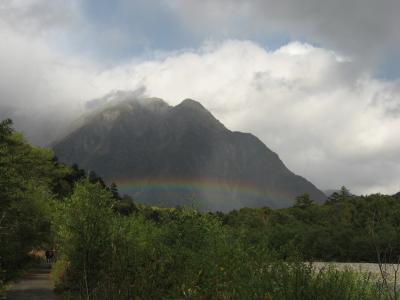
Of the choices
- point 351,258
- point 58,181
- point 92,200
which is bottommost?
point 351,258

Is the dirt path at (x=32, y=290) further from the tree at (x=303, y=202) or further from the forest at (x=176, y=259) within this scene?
the tree at (x=303, y=202)

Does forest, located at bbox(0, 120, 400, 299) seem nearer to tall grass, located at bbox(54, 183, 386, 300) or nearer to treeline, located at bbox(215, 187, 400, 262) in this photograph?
tall grass, located at bbox(54, 183, 386, 300)

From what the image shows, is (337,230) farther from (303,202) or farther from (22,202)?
(22,202)

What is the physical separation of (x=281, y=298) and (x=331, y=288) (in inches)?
Result: 39.6

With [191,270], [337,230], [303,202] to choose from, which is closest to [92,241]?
[191,270]

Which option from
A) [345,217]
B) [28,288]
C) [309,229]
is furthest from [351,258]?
[28,288]

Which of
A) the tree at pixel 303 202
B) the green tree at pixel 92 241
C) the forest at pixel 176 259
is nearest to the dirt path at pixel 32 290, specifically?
the forest at pixel 176 259

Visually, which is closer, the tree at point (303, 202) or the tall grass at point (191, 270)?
the tall grass at point (191, 270)

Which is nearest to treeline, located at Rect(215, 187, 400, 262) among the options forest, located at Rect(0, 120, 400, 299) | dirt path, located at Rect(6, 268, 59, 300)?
dirt path, located at Rect(6, 268, 59, 300)

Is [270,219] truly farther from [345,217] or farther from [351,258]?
[351,258]

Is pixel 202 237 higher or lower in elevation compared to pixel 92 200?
lower

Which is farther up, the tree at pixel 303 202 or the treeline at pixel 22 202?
the tree at pixel 303 202

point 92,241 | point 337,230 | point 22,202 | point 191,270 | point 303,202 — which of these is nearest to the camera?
point 191,270

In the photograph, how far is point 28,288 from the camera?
101 ft
